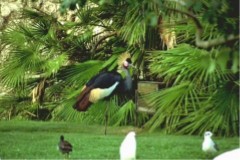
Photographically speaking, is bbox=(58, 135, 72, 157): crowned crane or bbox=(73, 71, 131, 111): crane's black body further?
bbox=(73, 71, 131, 111): crane's black body

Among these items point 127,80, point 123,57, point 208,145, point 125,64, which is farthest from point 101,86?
point 208,145

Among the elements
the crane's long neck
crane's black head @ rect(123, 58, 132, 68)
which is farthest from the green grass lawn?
crane's black head @ rect(123, 58, 132, 68)

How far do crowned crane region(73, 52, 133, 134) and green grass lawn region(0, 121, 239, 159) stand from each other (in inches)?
7.9

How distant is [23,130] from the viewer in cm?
556

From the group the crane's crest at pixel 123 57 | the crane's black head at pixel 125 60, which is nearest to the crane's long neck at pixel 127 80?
the crane's black head at pixel 125 60

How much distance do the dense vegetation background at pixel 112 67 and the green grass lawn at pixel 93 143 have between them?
0.34 ft

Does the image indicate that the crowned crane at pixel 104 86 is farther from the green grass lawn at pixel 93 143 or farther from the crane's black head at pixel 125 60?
the green grass lawn at pixel 93 143

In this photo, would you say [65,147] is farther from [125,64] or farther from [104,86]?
[125,64]

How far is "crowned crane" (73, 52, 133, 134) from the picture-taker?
5160mm

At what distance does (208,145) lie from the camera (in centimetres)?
446

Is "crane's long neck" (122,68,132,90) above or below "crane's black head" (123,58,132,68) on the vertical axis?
below

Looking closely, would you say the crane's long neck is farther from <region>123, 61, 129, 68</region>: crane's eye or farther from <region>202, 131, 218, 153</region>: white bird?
<region>202, 131, 218, 153</region>: white bird

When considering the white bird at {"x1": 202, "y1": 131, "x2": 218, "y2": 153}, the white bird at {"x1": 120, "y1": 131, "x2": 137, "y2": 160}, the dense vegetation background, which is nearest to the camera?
the white bird at {"x1": 120, "y1": 131, "x2": 137, "y2": 160}

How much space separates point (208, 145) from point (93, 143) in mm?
Answer: 750
